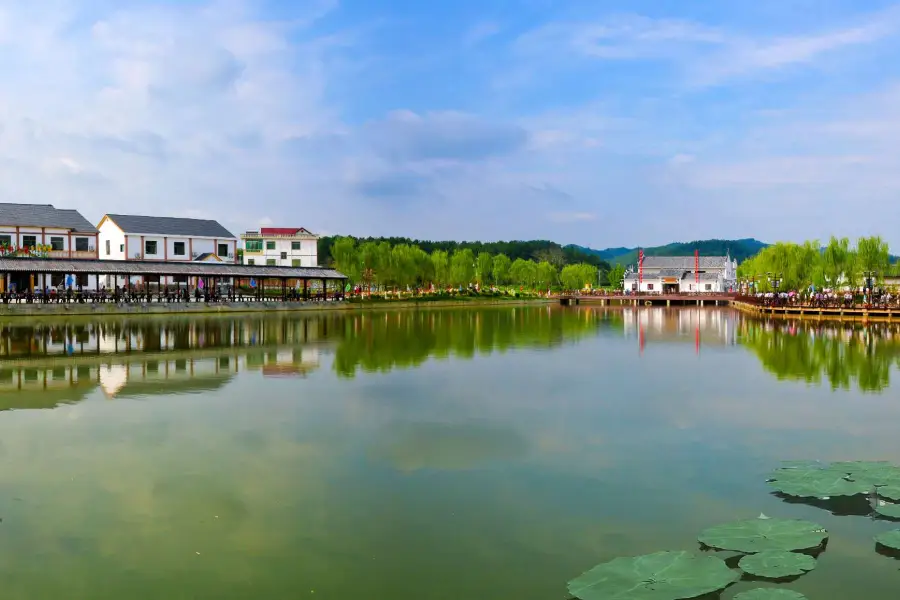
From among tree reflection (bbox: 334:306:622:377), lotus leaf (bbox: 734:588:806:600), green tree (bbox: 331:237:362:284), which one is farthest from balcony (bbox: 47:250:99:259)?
lotus leaf (bbox: 734:588:806:600)

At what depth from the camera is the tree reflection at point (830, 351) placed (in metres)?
18.0

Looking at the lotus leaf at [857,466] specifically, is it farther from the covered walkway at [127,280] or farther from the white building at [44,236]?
the white building at [44,236]

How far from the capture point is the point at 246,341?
88.0ft

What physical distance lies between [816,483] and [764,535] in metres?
2.18

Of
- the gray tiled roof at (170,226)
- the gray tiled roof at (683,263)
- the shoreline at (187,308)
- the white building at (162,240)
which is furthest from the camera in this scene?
the gray tiled roof at (683,263)

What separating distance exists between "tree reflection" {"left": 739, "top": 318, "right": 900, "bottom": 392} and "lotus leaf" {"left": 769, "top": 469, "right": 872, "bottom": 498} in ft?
28.4

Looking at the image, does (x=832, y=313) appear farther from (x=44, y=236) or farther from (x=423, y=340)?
(x=44, y=236)

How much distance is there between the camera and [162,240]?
5538 cm

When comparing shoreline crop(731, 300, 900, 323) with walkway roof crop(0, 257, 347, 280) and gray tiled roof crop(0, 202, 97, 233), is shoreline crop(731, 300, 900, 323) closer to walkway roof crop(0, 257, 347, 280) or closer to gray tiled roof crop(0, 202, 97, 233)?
walkway roof crop(0, 257, 347, 280)

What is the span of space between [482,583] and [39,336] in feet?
87.9

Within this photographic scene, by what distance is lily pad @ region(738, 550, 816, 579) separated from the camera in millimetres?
5922

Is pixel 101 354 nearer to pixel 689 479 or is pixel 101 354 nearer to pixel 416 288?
pixel 689 479

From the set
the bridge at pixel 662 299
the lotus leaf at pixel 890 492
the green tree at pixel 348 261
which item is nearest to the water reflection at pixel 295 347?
the lotus leaf at pixel 890 492

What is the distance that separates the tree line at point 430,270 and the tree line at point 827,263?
32.5 meters
